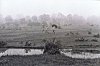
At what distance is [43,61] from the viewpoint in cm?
282

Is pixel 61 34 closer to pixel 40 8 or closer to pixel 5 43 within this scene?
pixel 40 8

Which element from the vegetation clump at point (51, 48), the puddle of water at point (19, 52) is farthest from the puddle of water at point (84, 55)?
the puddle of water at point (19, 52)

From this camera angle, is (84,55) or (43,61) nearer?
(43,61)

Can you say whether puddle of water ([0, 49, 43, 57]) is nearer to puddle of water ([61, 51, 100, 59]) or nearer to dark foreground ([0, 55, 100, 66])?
dark foreground ([0, 55, 100, 66])

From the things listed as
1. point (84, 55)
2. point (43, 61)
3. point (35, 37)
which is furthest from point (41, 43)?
point (84, 55)

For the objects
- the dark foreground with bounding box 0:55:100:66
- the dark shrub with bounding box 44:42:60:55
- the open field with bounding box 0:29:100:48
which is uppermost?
the open field with bounding box 0:29:100:48

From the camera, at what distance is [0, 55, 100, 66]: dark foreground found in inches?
110

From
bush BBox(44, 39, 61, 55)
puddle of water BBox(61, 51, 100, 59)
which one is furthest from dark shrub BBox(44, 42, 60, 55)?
puddle of water BBox(61, 51, 100, 59)

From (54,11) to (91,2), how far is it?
0.55 meters

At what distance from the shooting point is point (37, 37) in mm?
2955

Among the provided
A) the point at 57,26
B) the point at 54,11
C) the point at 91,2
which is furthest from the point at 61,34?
the point at 91,2

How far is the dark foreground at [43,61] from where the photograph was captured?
2.79 m

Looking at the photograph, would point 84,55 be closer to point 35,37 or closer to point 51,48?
point 51,48

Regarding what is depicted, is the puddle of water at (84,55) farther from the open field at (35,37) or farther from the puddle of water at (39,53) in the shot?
the open field at (35,37)
